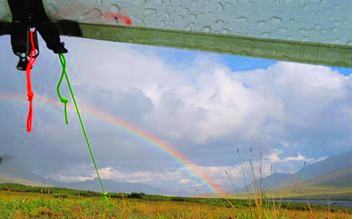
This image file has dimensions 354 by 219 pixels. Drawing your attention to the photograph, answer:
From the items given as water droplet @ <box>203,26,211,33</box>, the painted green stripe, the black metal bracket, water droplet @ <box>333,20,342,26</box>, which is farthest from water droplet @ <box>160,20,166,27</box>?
water droplet @ <box>333,20,342,26</box>

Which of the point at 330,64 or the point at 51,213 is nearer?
the point at 330,64

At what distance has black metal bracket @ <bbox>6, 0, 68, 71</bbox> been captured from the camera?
5.14ft

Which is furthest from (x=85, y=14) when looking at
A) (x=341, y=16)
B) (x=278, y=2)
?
(x=341, y=16)

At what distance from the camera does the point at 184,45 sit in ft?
4.98

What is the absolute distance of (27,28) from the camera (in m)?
1.62

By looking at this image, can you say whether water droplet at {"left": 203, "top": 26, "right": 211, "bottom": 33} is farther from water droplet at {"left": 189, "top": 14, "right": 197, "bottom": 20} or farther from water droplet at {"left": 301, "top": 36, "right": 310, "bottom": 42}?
water droplet at {"left": 301, "top": 36, "right": 310, "bottom": 42}

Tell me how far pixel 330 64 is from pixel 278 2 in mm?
280

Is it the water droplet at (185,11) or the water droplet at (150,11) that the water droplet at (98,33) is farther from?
the water droplet at (185,11)

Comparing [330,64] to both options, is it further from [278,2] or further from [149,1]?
[149,1]

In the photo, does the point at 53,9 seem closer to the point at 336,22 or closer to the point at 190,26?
the point at 190,26

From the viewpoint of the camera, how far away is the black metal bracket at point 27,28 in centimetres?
157

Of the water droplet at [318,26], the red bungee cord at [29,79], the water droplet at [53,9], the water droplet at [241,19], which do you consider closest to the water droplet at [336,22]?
the water droplet at [318,26]

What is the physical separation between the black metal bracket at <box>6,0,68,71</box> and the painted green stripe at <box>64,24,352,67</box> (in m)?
0.15

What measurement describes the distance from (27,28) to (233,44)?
744mm
